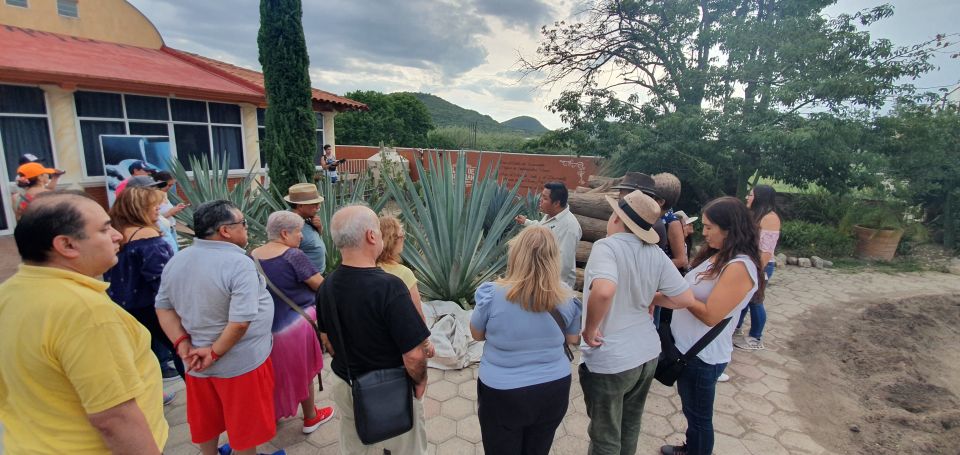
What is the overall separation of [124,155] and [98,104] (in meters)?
1.16

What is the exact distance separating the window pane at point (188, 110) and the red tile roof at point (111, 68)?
19.3 inches

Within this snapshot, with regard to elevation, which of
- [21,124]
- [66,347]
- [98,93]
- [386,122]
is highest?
[386,122]

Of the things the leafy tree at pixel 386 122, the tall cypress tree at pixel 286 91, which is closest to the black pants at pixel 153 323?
the tall cypress tree at pixel 286 91

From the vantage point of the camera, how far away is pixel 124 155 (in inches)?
345

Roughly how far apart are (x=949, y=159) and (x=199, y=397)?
486 inches

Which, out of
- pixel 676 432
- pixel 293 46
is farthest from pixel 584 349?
pixel 293 46

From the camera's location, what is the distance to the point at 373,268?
5.82 feet

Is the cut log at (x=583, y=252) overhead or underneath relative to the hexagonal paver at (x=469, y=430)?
overhead

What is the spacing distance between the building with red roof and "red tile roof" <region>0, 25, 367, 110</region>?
0.02m

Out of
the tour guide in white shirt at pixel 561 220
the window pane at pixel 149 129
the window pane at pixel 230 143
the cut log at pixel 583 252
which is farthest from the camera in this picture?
the window pane at pixel 230 143

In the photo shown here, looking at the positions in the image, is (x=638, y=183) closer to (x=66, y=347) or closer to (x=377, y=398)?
(x=377, y=398)

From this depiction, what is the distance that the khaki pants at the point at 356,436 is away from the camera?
1957mm

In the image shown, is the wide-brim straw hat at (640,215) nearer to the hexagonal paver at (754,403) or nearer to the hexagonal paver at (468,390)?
the hexagonal paver at (468,390)

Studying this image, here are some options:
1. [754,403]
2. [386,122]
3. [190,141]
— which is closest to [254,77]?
[190,141]
